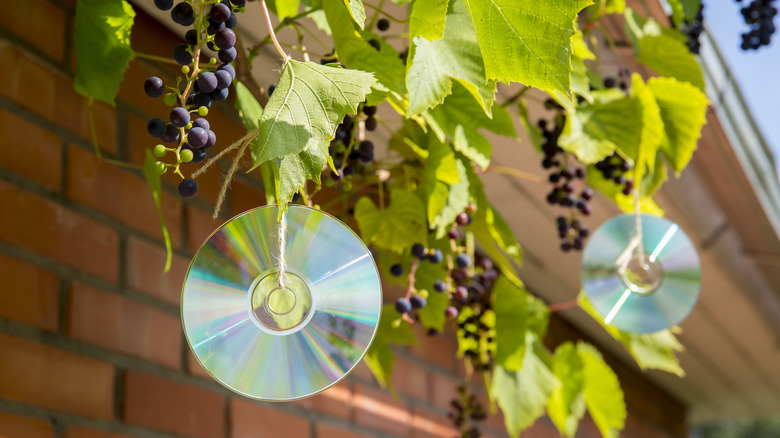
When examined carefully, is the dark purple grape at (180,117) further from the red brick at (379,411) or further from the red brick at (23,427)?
the red brick at (379,411)

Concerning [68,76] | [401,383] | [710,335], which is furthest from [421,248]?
[710,335]

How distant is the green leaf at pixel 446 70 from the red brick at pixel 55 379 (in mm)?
519

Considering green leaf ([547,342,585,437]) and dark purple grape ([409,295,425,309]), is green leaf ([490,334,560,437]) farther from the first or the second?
dark purple grape ([409,295,425,309])

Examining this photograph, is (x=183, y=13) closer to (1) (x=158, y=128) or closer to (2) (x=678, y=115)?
(1) (x=158, y=128)

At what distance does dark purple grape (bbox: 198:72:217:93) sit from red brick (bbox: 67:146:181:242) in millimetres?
476

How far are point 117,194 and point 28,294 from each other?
218 mm

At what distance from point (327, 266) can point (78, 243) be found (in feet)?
1.65

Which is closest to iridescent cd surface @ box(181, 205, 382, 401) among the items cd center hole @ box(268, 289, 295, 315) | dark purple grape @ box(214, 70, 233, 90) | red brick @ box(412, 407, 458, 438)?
cd center hole @ box(268, 289, 295, 315)

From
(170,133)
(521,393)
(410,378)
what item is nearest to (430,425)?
(410,378)

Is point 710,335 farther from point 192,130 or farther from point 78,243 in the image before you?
point 192,130

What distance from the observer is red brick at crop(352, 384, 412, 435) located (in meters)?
1.58

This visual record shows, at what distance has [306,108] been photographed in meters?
0.59

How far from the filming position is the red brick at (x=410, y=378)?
1.71 metres

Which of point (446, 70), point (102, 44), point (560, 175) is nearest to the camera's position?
point (446, 70)
